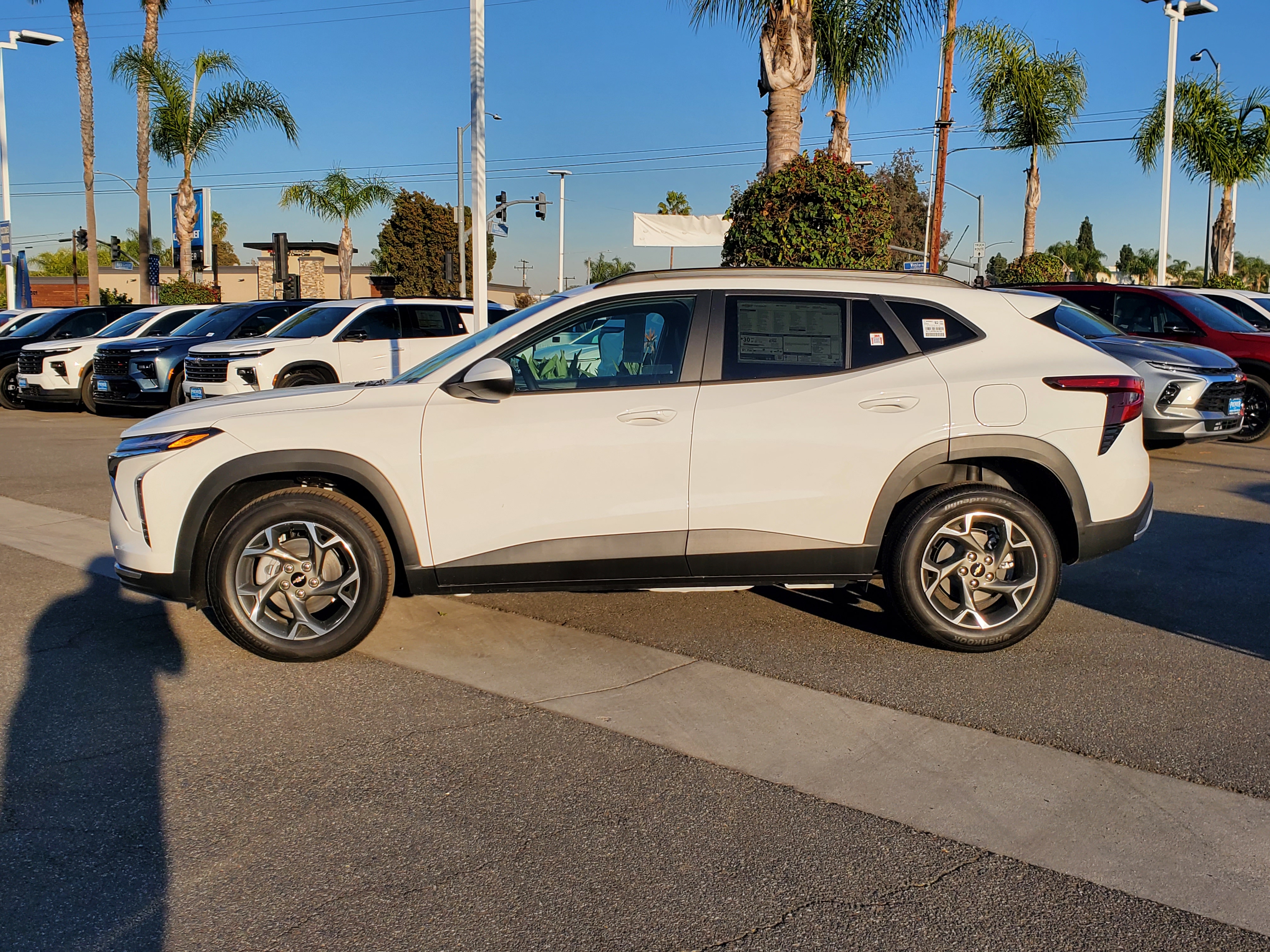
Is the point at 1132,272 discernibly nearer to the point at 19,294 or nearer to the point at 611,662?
the point at 19,294

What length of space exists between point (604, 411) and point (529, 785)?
186 centimetres

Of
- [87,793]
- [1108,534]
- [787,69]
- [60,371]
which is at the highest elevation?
[787,69]

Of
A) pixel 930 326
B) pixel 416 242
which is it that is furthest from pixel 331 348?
pixel 416 242

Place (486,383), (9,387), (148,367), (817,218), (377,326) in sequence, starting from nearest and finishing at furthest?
(486,383) < (817,218) < (377,326) < (148,367) < (9,387)

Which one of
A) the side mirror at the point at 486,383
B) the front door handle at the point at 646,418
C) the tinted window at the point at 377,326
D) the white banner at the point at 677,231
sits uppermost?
the white banner at the point at 677,231

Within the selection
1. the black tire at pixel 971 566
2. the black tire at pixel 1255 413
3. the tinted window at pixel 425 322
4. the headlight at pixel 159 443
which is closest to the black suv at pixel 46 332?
the tinted window at pixel 425 322

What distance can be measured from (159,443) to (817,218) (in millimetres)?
9431

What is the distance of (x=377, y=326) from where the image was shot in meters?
14.8

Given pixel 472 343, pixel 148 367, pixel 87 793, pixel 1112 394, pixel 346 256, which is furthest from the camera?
pixel 346 256

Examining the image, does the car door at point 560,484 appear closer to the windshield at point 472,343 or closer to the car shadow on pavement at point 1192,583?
the windshield at point 472,343

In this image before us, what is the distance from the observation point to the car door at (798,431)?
506 centimetres

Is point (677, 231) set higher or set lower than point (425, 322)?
higher

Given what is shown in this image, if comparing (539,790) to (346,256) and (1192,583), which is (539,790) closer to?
(1192,583)

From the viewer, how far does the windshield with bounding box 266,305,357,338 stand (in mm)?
14633
